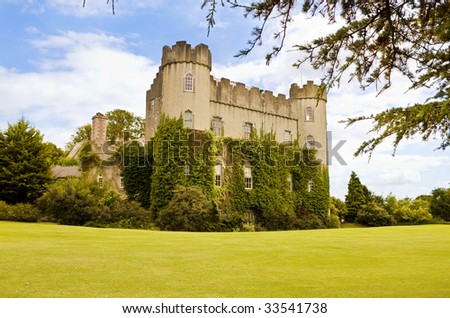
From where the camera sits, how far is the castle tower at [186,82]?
31969mm

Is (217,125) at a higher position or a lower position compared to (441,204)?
higher

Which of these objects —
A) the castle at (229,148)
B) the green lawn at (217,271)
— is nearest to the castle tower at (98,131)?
the castle at (229,148)

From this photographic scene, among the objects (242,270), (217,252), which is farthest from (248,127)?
(242,270)

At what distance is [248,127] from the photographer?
36688mm

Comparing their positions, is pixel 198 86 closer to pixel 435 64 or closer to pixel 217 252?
pixel 217 252

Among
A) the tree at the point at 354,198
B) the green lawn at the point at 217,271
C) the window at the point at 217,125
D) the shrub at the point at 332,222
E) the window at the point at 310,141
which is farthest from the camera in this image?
the tree at the point at 354,198

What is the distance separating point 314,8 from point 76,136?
5746 cm

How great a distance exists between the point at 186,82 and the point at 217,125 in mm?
4306

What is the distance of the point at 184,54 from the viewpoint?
3234 centimetres

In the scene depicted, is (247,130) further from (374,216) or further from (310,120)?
(374,216)

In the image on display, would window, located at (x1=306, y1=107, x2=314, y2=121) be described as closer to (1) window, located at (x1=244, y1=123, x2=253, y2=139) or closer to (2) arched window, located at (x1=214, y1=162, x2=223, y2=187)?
(1) window, located at (x1=244, y1=123, x2=253, y2=139)

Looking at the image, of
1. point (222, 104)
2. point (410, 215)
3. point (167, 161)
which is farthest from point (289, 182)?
point (410, 215)

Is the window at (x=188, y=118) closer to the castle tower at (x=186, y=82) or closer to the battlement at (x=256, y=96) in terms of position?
the castle tower at (x=186, y=82)
